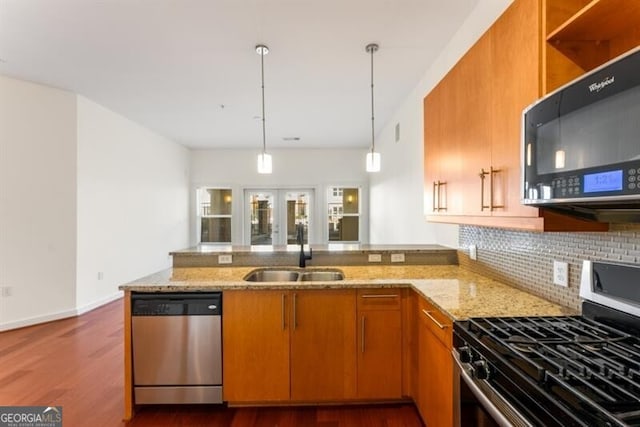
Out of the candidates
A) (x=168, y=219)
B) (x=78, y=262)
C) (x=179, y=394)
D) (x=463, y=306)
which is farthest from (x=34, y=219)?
(x=463, y=306)

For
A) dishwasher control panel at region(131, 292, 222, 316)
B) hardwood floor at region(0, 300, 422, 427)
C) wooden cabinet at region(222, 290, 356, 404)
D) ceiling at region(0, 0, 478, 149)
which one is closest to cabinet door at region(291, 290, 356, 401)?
wooden cabinet at region(222, 290, 356, 404)

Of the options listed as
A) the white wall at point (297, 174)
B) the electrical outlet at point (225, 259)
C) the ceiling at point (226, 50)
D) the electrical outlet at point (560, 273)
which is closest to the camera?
the electrical outlet at point (560, 273)

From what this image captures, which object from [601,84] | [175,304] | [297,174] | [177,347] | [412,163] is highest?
[297,174]

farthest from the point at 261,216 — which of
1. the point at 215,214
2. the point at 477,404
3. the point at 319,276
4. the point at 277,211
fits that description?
the point at 477,404

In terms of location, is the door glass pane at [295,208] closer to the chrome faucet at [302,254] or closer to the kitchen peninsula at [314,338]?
the chrome faucet at [302,254]

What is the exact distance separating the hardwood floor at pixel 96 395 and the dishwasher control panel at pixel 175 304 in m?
0.71

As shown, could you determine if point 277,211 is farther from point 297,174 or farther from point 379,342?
point 379,342

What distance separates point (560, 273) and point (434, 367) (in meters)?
0.78

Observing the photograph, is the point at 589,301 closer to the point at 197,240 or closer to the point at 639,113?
the point at 639,113

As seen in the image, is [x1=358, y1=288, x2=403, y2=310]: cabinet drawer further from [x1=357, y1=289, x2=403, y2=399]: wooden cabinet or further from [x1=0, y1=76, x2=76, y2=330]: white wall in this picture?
[x1=0, y1=76, x2=76, y2=330]: white wall

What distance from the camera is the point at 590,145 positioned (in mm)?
921

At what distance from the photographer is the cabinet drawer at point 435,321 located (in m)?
1.53

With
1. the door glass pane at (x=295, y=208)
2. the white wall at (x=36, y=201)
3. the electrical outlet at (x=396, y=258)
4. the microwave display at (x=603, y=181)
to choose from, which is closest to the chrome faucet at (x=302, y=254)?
the electrical outlet at (x=396, y=258)

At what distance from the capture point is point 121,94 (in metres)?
4.09
